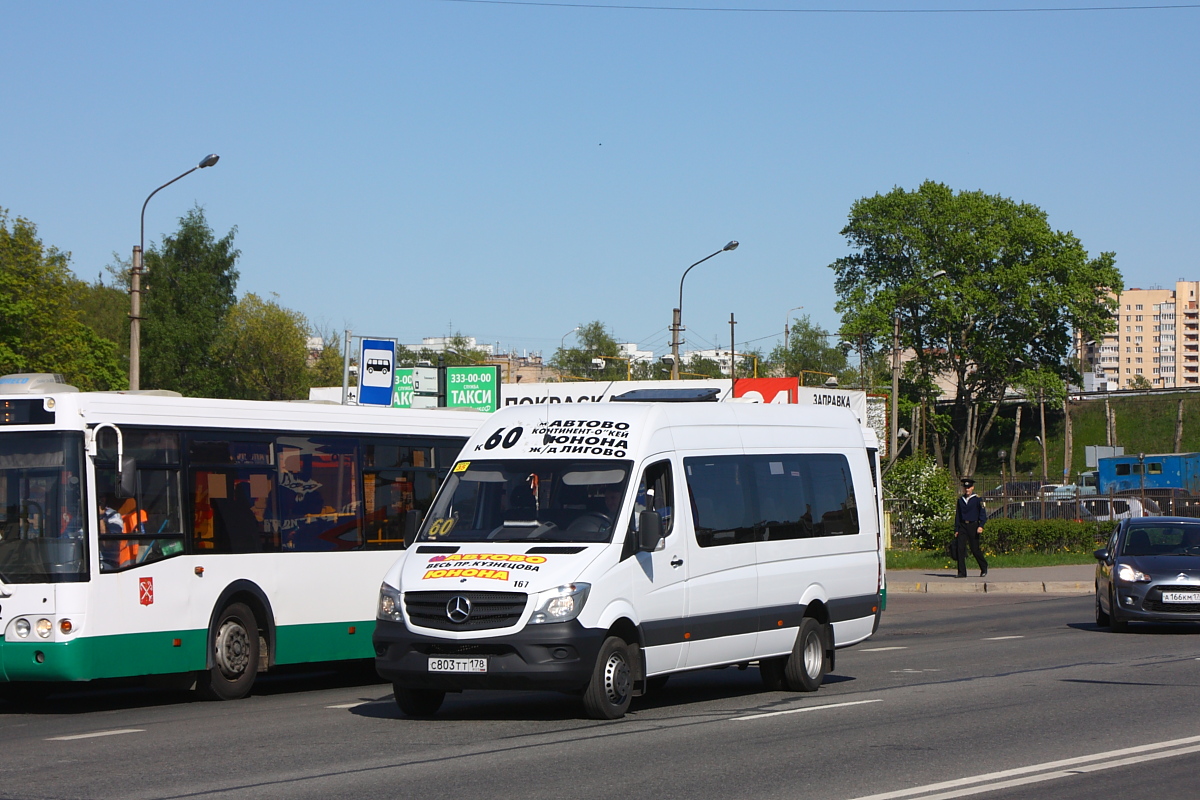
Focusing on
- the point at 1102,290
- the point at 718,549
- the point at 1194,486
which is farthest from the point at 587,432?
the point at 1102,290

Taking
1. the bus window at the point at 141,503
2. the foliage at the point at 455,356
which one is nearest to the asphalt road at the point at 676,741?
the bus window at the point at 141,503

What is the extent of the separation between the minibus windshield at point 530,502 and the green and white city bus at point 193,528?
2730mm

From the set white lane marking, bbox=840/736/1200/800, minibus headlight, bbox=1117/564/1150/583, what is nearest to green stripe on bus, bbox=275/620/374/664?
white lane marking, bbox=840/736/1200/800

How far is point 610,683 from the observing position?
33.9ft

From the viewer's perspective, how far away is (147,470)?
12.3 meters

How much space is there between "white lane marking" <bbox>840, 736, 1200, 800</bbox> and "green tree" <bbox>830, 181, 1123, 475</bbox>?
67.4 m

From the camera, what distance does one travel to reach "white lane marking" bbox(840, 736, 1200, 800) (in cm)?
738

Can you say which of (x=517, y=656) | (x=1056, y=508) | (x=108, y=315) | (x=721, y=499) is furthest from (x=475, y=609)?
(x=108, y=315)

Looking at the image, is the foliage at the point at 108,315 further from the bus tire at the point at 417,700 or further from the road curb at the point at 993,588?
the bus tire at the point at 417,700

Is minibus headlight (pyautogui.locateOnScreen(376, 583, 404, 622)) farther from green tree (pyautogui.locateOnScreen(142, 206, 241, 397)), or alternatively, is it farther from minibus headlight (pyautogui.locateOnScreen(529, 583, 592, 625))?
green tree (pyautogui.locateOnScreen(142, 206, 241, 397))

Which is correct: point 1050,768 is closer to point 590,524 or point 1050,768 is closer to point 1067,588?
point 590,524

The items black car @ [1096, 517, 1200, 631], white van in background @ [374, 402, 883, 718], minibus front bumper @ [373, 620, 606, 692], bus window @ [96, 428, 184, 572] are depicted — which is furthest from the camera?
black car @ [1096, 517, 1200, 631]

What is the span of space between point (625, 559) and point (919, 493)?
96.8ft

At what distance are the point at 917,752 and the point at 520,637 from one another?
9.15 feet
